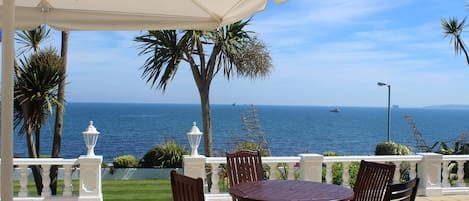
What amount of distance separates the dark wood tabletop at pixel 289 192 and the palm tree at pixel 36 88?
4.34 meters

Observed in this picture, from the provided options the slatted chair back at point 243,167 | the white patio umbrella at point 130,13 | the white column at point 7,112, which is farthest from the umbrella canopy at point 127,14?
the slatted chair back at point 243,167

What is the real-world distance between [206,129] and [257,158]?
4.49 metres

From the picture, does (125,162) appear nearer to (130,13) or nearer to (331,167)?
(331,167)

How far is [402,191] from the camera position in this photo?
2293 millimetres

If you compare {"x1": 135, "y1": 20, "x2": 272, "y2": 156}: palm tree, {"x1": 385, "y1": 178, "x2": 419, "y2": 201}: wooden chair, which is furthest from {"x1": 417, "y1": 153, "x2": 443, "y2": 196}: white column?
{"x1": 385, "y1": 178, "x2": 419, "y2": 201}: wooden chair

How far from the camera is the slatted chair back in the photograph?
429 centimetres

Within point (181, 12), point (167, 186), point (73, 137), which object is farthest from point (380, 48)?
point (181, 12)

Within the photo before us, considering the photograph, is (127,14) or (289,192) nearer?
(127,14)

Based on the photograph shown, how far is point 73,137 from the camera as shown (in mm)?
50094

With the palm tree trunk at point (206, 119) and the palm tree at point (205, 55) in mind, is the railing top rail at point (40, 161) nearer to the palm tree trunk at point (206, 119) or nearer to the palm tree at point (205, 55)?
the palm tree at point (205, 55)

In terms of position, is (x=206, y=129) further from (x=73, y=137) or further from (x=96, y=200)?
(x=73, y=137)

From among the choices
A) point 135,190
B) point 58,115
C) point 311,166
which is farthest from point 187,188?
point 58,115

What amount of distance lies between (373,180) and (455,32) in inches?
355

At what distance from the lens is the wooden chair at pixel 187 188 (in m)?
2.23
